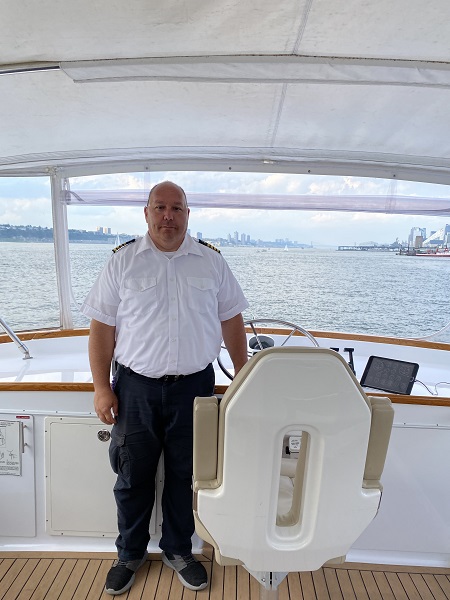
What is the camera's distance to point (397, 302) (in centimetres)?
527

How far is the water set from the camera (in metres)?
3.07

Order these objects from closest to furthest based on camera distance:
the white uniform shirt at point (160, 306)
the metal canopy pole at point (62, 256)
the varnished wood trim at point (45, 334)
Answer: the white uniform shirt at point (160, 306)
the varnished wood trim at point (45, 334)
the metal canopy pole at point (62, 256)

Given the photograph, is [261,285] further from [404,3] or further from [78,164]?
[404,3]

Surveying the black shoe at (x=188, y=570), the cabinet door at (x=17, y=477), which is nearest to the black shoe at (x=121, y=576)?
Result: the black shoe at (x=188, y=570)

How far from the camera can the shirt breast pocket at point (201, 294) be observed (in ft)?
5.26

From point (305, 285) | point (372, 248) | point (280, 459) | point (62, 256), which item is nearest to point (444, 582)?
point (280, 459)

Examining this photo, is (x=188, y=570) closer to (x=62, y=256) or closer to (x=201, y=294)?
(x=201, y=294)

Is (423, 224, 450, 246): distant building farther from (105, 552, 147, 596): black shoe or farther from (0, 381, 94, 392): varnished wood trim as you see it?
(105, 552, 147, 596): black shoe

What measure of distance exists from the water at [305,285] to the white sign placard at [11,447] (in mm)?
1267

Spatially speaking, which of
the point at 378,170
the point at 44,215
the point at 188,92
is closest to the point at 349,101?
the point at 188,92

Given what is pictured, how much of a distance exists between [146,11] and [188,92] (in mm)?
552

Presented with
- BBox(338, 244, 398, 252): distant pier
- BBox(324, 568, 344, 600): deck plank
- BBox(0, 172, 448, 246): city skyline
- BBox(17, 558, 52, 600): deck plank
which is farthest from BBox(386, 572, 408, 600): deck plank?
BBox(338, 244, 398, 252): distant pier

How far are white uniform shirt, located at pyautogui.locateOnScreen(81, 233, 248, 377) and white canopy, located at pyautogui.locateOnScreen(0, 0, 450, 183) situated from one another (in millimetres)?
585

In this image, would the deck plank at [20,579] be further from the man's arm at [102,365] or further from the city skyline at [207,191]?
the city skyline at [207,191]
